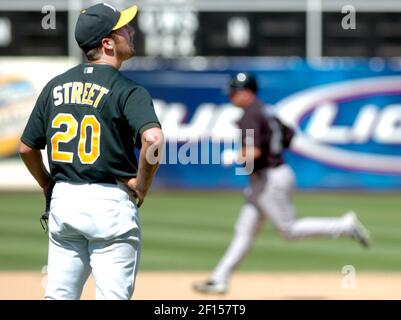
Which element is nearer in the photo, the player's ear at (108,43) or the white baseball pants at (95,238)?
the white baseball pants at (95,238)

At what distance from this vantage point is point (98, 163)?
450cm

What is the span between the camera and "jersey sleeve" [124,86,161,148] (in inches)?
172

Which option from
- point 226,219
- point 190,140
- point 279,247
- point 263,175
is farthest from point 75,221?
point 190,140

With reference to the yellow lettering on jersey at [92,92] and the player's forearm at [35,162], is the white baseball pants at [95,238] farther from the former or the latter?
the yellow lettering on jersey at [92,92]

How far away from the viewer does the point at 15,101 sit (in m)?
17.9

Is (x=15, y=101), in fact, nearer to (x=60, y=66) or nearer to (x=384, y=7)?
Answer: (x=60, y=66)

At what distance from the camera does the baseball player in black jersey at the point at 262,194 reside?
313 inches

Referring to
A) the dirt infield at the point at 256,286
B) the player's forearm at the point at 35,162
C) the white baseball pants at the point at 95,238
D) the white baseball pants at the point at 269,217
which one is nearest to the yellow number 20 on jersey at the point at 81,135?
the white baseball pants at the point at 95,238

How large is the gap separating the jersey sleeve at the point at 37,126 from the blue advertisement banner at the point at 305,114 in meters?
12.6

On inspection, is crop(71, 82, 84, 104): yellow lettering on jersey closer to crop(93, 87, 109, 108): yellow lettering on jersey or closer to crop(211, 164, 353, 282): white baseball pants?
crop(93, 87, 109, 108): yellow lettering on jersey

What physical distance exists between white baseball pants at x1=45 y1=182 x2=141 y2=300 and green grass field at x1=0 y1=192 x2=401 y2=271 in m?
5.04

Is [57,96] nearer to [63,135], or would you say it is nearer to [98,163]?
[63,135]

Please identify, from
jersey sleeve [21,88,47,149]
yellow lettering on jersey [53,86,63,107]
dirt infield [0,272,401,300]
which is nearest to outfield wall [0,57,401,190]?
dirt infield [0,272,401,300]

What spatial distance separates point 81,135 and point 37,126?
0.99ft
